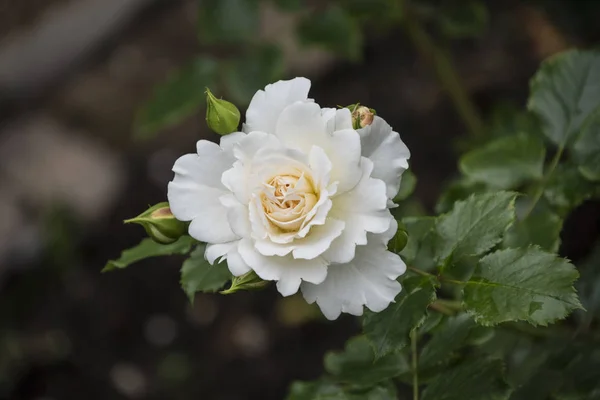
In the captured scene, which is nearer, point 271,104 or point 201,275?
point 271,104

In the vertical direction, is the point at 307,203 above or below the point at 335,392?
above

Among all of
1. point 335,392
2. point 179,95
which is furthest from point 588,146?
point 179,95

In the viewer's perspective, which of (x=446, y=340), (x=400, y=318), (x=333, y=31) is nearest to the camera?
(x=400, y=318)

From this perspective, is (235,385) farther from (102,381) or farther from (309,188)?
(309,188)

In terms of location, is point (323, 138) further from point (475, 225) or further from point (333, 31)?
point (333, 31)

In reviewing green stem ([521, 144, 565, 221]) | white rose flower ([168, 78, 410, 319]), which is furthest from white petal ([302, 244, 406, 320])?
green stem ([521, 144, 565, 221])

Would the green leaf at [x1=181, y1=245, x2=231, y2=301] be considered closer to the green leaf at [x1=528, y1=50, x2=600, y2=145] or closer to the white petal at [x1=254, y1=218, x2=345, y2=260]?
the white petal at [x1=254, y1=218, x2=345, y2=260]

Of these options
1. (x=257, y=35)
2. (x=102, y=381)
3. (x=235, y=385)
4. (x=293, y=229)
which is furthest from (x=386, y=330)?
(x=102, y=381)
